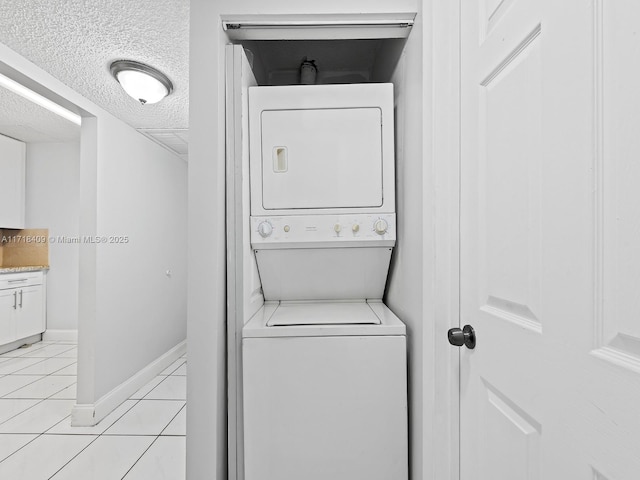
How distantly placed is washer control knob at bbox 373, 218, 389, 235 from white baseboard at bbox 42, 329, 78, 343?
4.76m

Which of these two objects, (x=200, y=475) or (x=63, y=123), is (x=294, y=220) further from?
(x=63, y=123)

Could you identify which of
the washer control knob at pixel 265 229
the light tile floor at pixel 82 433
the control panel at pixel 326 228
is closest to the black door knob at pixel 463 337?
the control panel at pixel 326 228

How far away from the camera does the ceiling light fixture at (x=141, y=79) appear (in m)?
2.16

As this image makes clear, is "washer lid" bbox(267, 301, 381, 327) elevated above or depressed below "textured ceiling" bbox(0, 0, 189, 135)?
below

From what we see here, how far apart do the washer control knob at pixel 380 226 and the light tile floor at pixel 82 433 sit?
179cm

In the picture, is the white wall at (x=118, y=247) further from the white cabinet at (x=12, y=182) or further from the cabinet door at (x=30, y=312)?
the white cabinet at (x=12, y=182)

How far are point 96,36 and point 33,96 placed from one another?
1.59 metres

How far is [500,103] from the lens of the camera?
91 cm

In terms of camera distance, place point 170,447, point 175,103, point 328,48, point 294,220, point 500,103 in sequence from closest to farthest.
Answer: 1. point 500,103
2. point 294,220
3. point 328,48
4. point 170,447
5. point 175,103

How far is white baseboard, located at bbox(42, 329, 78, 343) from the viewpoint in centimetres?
459

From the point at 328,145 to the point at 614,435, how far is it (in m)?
1.36

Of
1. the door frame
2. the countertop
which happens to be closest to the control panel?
the door frame

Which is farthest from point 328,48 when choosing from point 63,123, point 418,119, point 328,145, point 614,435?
point 63,123

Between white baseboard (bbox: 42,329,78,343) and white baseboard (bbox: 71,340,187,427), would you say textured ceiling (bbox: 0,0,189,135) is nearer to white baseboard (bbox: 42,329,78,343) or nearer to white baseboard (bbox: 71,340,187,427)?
white baseboard (bbox: 71,340,187,427)
